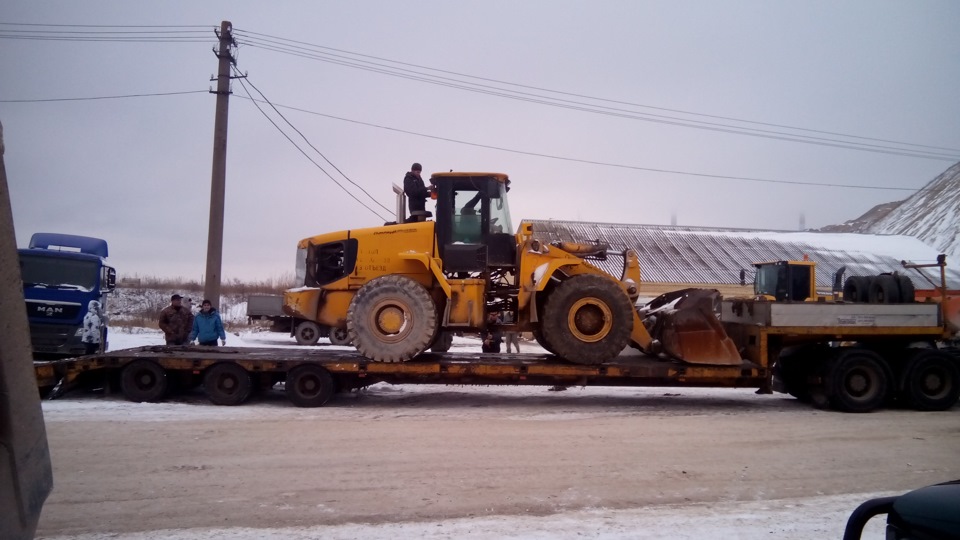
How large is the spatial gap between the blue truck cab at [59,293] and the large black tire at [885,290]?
1553 centimetres

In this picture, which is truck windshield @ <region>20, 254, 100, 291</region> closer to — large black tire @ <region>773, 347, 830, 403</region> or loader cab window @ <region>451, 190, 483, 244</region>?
loader cab window @ <region>451, 190, 483, 244</region>

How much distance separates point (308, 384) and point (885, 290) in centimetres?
986

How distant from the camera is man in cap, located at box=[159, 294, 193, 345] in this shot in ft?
40.9

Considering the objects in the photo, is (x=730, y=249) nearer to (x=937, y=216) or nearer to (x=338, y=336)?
(x=937, y=216)

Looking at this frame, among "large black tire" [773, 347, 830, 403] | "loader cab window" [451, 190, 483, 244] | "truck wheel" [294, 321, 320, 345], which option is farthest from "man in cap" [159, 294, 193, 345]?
"large black tire" [773, 347, 830, 403]

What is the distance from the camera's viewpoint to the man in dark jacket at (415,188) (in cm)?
1075

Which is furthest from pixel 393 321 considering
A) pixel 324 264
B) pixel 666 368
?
pixel 666 368

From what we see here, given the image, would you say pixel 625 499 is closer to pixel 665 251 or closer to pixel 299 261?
pixel 299 261

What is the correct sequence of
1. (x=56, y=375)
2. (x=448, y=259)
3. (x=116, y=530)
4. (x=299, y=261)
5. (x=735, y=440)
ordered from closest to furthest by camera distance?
1. (x=116, y=530)
2. (x=735, y=440)
3. (x=56, y=375)
4. (x=448, y=259)
5. (x=299, y=261)

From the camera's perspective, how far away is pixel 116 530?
192 inches

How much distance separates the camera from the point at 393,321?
10.1 metres

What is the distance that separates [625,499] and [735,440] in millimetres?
2936

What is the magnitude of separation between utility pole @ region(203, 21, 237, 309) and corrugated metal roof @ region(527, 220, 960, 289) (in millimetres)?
17186

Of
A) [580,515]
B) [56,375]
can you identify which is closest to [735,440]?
[580,515]
